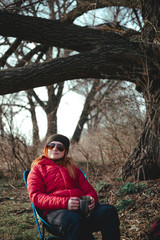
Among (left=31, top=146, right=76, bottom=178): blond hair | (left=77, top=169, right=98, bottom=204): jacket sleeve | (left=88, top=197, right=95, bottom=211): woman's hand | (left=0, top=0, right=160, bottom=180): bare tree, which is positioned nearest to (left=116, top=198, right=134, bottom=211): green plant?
(left=0, top=0, right=160, bottom=180): bare tree

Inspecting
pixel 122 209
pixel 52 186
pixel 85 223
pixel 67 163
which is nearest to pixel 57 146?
pixel 67 163

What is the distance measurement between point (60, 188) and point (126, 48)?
3.45 metres

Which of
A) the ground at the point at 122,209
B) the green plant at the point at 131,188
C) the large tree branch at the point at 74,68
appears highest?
the large tree branch at the point at 74,68

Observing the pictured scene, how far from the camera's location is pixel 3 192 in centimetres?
648

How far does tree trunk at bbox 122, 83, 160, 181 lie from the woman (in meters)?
2.20

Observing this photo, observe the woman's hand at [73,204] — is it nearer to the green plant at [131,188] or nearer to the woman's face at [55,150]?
the woman's face at [55,150]

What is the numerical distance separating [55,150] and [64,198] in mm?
623

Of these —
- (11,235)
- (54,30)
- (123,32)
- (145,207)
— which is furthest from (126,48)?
(11,235)

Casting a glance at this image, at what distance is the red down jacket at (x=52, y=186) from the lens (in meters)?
2.57

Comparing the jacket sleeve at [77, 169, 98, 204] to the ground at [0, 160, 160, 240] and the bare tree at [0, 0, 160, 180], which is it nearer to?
the ground at [0, 160, 160, 240]

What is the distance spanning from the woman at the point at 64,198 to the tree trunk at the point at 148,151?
220cm

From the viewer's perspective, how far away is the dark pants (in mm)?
2338

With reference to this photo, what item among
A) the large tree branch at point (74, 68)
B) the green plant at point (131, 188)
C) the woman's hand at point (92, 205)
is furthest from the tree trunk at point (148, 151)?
the woman's hand at point (92, 205)

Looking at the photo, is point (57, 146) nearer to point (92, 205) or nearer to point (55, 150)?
point (55, 150)
